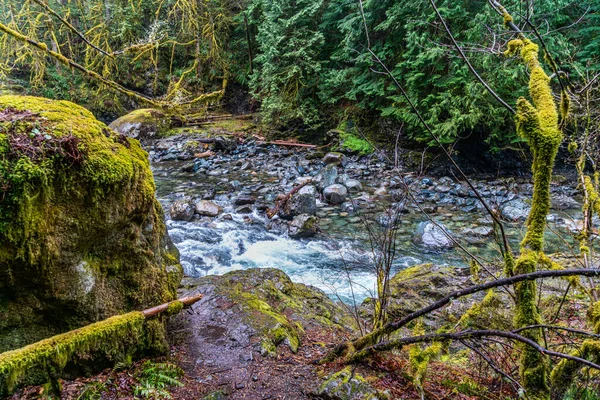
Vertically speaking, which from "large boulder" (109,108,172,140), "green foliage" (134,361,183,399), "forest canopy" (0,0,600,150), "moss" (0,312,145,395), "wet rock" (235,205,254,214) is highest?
"forest canopy" (0,0,600,150)

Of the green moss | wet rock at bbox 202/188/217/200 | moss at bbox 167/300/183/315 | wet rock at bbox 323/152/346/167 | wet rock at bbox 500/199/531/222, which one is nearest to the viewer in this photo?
moss at bbox 167/300/183/315

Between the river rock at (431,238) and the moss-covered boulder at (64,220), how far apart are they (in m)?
6.34

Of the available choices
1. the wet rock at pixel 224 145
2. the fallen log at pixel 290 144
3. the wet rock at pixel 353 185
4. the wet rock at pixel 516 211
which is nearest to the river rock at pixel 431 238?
the wet rock at pixel 516 211

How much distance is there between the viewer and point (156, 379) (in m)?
2.48

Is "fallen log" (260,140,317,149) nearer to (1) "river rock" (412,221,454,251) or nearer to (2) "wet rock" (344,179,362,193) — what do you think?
(2) "wet rock" (344,179,362,193)

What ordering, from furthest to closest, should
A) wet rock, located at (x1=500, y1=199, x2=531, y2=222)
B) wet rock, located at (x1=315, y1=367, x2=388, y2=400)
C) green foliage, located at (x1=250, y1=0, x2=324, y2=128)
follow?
green foliage, located at (x1=250, y1=0, x2=324, y2=128) → wet rock, located at (x1=500, y1=199, x2=531, y2=222) → wet rock, located at (x1=315, y1=367, x2=388, y2=400)

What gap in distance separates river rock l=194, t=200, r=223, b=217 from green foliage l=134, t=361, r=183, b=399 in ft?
21.3

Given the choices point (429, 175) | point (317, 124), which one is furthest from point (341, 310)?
point (317, 124)

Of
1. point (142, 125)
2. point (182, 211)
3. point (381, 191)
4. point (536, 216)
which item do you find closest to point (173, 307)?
point (536, 216)

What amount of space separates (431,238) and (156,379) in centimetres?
661

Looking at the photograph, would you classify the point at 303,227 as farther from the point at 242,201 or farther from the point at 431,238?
the point at 431,238

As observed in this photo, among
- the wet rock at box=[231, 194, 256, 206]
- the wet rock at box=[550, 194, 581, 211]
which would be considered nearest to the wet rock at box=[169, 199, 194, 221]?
the wet rock at box=[231, 194, 256, 206]

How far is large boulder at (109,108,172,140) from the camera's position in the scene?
17.1 metres

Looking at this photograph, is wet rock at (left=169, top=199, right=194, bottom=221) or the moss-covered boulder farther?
wet rock at (left=169, top=199, right=194, bottom=221)
